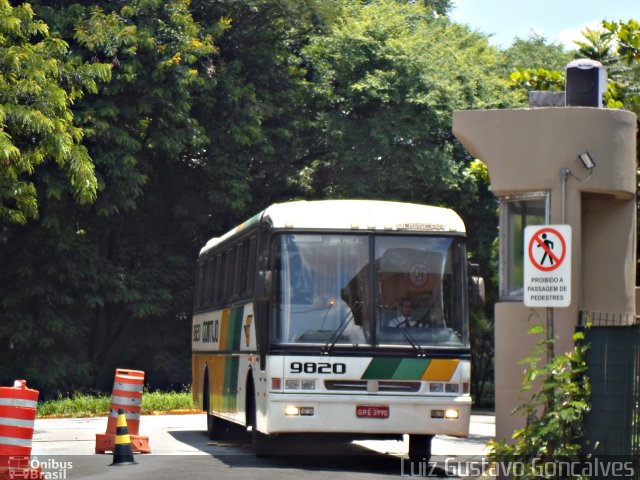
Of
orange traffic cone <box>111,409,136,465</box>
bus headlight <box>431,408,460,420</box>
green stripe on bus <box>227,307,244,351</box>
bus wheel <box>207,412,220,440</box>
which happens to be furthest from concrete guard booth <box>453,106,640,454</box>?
bus wheel <box>207,412,220,440</box>

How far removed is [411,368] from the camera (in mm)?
16500

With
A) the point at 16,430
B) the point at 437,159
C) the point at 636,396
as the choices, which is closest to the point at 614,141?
the point at 636,396

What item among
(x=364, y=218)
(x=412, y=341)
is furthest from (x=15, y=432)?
(x=364, y=218)

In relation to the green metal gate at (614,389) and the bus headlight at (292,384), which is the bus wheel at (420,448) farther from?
the green metal gate at (614,389)

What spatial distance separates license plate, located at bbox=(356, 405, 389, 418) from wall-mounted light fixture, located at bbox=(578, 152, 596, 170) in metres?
3.82

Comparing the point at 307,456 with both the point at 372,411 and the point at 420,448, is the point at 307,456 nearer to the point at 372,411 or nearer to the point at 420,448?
the point at 420,448

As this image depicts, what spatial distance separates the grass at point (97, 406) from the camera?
94.4 ft

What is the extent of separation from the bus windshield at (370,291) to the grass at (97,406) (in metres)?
11.9

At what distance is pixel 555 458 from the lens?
41.5ft

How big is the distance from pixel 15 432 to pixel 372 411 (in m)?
4.77

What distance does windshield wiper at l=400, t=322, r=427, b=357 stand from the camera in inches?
652

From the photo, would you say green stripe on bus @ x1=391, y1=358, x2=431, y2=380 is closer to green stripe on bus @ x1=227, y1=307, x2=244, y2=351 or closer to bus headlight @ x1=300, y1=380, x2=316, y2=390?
bus headlight @ x1=300, y1=380, x2=316, y2=390

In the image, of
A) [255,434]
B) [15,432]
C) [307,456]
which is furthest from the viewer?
[307,456]

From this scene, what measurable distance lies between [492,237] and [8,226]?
13.6 m
